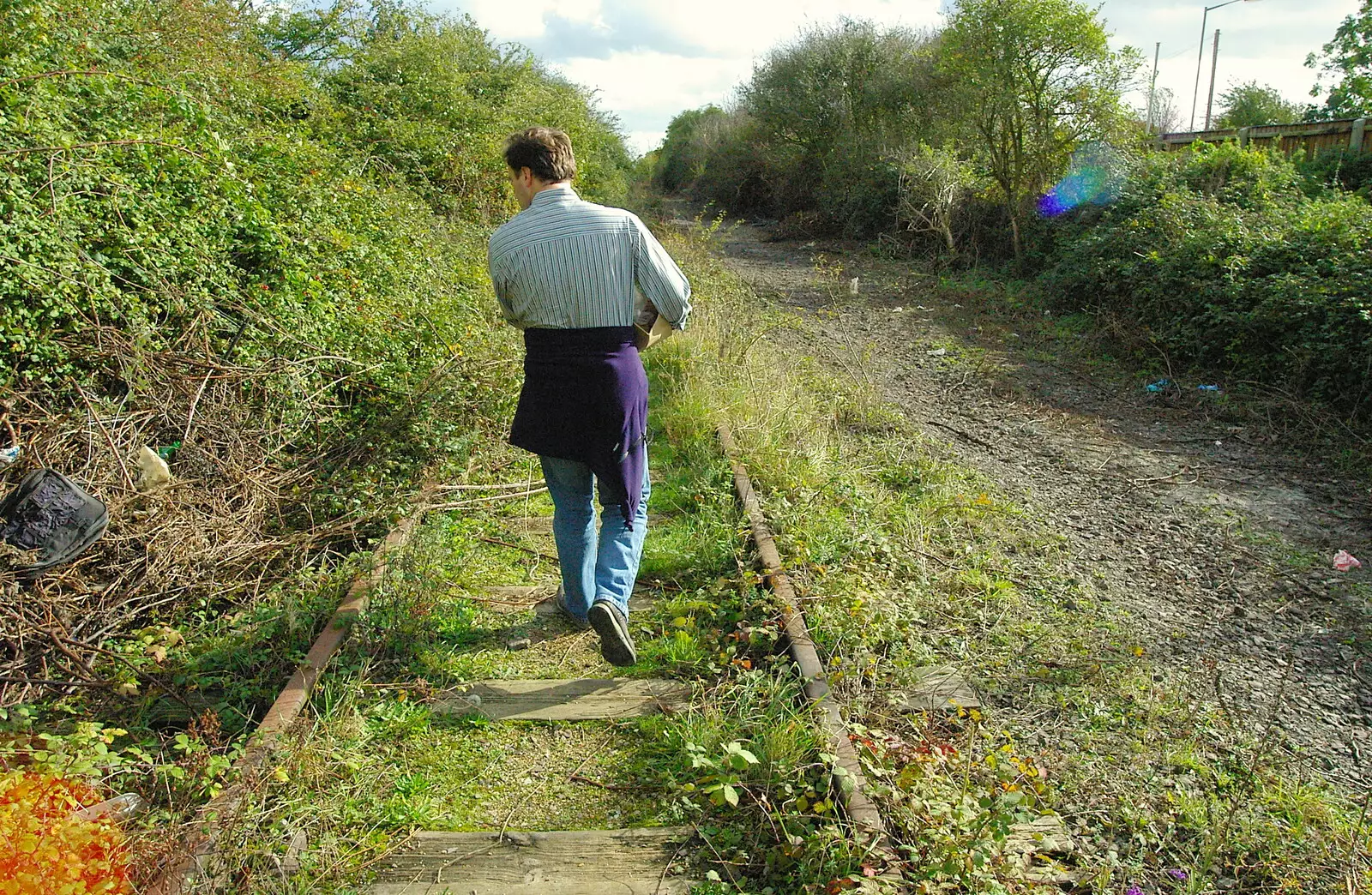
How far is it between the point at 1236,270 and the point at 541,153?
322 inches

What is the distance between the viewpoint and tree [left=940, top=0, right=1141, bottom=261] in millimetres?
12961

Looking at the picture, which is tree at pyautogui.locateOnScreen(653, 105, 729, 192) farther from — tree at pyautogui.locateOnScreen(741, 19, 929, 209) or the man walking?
the man walking

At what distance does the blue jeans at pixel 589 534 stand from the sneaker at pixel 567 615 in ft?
1.02

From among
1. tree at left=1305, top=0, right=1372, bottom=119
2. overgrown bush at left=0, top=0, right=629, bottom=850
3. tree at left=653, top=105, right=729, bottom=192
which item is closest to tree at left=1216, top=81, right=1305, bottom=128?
tree at left=1305, top=0, right=1372, bottom=119

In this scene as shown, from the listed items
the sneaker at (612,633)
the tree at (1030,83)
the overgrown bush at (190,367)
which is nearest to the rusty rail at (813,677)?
the sneaker at (612,633)

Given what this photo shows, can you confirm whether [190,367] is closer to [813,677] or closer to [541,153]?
[541,153]

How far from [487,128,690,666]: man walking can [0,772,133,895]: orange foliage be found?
1.75 meters

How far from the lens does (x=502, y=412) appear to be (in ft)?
21.0

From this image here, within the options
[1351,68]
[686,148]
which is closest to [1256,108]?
[1351,68]

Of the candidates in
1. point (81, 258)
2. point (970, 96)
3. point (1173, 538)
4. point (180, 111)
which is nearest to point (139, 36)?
point (180, 111)

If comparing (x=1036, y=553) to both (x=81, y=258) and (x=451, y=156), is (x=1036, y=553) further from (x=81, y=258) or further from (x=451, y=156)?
(x=451, y=156)

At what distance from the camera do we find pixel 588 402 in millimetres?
3531

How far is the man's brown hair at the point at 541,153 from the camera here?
3.47 metres

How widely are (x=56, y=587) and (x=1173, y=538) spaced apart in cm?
614
